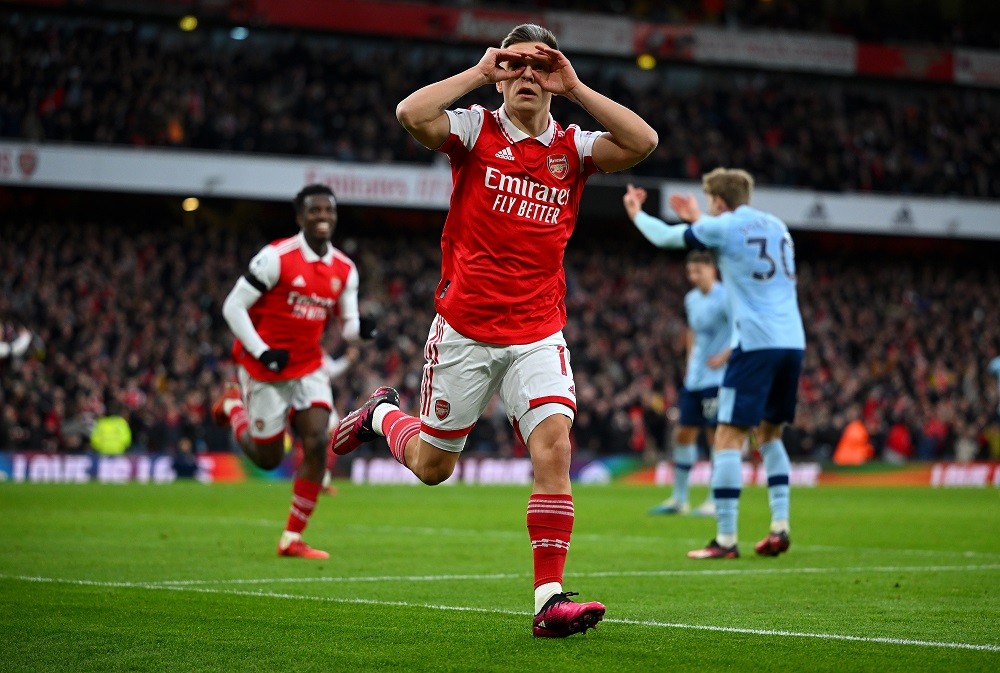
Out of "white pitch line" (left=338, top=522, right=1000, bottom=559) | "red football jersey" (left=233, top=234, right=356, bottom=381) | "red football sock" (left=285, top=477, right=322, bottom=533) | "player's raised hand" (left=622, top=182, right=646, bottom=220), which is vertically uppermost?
"player's raised hand" (left=622, top=182, right=646, bottom=220)

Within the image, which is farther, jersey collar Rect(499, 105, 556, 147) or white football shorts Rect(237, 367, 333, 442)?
white football shorts Rect(237, 367, 333, 442)

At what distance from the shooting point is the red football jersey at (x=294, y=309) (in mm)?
10398

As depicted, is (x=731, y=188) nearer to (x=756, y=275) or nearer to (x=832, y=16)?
(x=756, y=275)

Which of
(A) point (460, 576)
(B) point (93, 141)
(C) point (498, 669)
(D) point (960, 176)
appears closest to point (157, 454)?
(B) point (93, 141)

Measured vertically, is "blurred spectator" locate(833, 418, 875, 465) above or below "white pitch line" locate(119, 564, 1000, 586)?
above

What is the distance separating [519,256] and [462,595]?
212 cm

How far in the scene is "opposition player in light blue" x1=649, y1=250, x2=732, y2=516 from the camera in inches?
587

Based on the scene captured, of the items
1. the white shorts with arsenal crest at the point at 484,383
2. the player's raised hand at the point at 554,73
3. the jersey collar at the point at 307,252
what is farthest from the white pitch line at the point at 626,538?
the player's raised hand at the point at 554,73

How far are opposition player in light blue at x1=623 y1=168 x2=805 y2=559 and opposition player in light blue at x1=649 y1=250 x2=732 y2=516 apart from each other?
449cm

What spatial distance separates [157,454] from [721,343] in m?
11.9

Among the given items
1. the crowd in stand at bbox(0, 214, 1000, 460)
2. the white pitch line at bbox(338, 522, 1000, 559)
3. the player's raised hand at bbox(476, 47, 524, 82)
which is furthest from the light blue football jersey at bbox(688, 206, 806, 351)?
the crowd in stand at bbox(0, 214, 1000, 460)

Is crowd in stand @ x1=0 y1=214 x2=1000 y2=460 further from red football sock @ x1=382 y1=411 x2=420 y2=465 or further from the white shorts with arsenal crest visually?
the white shorts with arsenal crest

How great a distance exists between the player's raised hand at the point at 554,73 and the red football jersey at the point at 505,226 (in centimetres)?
29

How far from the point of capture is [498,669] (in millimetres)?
4906
